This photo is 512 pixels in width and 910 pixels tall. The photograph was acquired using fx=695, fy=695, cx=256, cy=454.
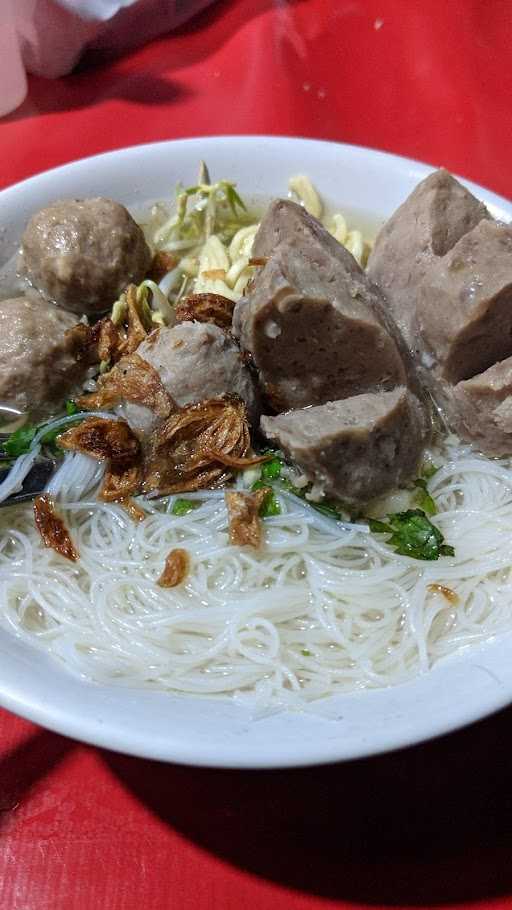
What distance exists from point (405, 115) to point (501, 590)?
356 centimetres

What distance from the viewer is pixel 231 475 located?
2.29m

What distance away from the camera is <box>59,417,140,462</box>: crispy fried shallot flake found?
2.26 meters

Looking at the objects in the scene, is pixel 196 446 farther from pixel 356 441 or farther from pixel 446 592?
pixel 446 592

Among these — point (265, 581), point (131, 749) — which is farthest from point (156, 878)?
point (265, 581)

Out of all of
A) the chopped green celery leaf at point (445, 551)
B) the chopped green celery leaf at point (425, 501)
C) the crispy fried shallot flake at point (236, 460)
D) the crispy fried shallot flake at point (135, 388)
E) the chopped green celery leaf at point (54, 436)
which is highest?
the crispy fried shallot flake at point (135, 388)

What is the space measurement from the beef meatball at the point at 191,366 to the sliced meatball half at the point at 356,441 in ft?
0.63

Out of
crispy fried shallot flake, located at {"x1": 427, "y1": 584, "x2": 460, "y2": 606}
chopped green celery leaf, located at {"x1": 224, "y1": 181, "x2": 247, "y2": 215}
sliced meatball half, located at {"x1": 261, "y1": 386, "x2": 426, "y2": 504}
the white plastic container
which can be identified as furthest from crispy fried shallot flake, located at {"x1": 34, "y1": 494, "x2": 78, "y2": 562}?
the white plastic container

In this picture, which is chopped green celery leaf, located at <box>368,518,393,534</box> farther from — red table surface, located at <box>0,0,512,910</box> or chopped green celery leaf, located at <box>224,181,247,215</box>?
chopped green celery leaf, located at <box>224,181,247,215</box>

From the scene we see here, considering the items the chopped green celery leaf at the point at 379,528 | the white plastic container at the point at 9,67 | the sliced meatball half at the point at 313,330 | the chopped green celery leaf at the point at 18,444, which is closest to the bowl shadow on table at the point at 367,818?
the chopped green celery leaf at the point at 379,528

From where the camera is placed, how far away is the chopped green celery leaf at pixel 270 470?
2.27 metres

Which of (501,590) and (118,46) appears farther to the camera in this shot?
(118,46)

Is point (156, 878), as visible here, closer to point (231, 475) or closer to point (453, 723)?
point (453, 723)

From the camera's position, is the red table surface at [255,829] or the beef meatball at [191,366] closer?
the red table surface at [255,829]

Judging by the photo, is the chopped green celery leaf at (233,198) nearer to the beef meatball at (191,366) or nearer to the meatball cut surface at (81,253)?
the meatball cut surface at (81,253)
